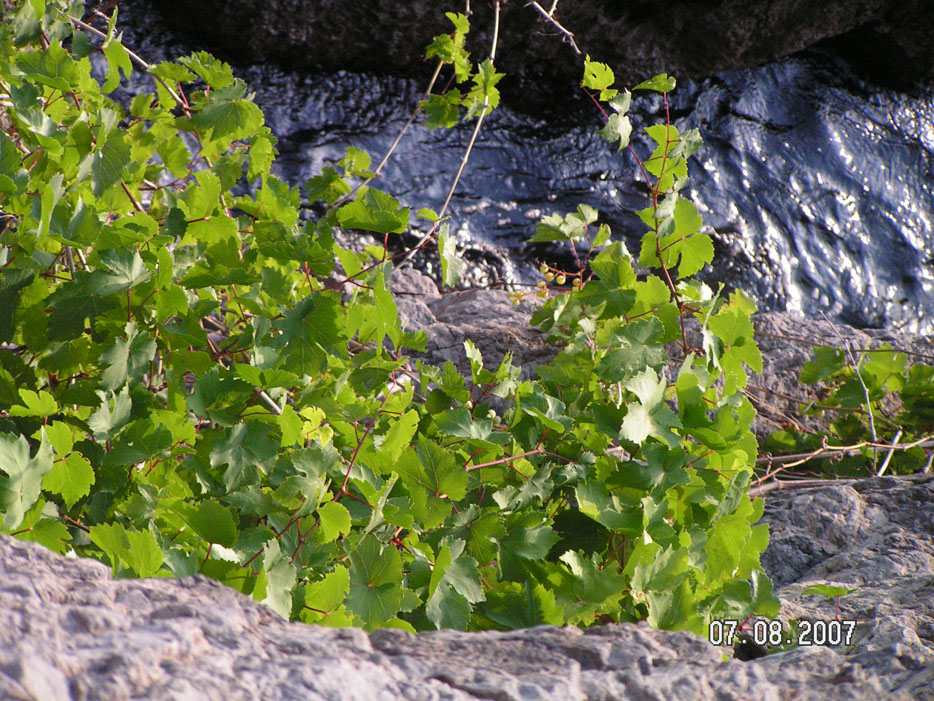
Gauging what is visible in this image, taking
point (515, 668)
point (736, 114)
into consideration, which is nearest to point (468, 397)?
point (515, 668)

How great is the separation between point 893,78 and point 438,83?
10.3 feet

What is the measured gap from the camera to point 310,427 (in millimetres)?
1228

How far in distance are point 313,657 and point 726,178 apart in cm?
457

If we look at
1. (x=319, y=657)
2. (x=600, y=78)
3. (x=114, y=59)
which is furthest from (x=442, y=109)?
(x=319, y=657)

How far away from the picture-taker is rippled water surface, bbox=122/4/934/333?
4414mm

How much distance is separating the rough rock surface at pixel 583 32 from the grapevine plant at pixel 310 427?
10.9 feet

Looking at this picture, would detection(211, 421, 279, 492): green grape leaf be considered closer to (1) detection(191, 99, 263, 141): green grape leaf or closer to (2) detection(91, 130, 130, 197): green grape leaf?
(2) detection(91, 130, 130, 197): green grape leaf

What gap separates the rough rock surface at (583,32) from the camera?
4.64 meters

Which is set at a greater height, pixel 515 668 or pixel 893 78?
pixel 893 78

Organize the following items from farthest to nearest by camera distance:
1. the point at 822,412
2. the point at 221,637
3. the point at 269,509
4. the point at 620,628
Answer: the point at 822,412 < the point at 269,509 < the point at 620,628 < the point at 221,637

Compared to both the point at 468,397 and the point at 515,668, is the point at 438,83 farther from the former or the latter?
Result: the point at 515,668

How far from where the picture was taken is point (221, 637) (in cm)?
70

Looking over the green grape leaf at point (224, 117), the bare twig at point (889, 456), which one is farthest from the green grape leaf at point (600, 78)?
the bare twig at point (889, 456)

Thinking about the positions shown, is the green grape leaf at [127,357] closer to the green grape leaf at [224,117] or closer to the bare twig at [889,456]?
the green grape leaf at [224,117]
